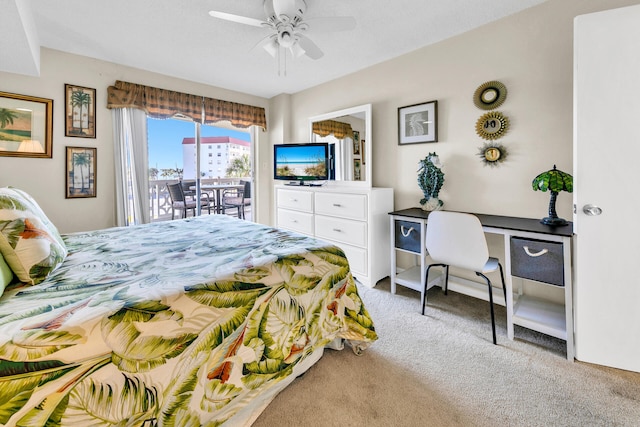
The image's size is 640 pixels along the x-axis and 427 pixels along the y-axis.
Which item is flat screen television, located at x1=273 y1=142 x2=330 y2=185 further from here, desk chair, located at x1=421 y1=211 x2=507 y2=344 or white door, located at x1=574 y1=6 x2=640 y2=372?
white door, located at x1=574 y1=6 x2=640 y2=372

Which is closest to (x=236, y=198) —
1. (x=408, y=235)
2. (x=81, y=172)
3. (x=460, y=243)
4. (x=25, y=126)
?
(x=81, y=172)

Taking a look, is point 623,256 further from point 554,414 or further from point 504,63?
point 504,63

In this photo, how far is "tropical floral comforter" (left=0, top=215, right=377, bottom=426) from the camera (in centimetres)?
83

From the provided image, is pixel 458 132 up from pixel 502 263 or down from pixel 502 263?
up

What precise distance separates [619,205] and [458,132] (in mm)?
1380

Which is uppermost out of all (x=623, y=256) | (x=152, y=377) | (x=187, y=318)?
(x=623, y=256)

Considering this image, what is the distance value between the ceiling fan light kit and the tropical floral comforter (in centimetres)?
152

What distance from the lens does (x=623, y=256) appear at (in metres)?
1.59

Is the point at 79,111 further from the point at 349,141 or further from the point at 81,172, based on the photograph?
the point at 349,141

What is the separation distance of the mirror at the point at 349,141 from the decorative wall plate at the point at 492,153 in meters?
1.18

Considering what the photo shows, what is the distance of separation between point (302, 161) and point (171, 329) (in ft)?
10.1

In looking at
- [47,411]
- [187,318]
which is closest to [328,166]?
[187,318]

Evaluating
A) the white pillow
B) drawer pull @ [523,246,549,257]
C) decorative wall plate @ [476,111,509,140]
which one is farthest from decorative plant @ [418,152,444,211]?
the white pillow

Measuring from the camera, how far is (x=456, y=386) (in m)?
1.56
